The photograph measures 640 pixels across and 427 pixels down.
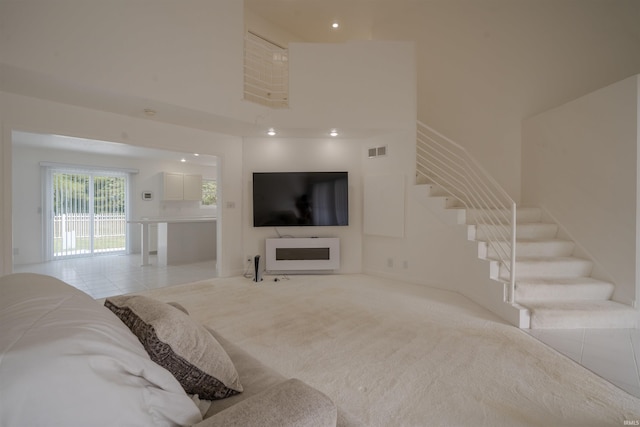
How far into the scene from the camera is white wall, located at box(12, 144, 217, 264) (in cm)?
629

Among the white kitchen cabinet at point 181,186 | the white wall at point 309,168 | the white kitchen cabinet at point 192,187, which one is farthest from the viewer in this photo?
the white kitchen cabinet at point 192,187

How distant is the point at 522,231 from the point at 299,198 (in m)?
3.41

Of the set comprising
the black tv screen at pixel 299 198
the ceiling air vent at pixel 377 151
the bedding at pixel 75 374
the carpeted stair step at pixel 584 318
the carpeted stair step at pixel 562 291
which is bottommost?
the carpeted stair step at pixel 584 318

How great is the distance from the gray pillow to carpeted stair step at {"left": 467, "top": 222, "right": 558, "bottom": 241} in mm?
3747

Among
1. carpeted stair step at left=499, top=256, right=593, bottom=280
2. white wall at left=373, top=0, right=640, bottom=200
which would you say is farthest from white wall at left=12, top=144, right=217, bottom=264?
carpeted stair step at left=499, top=256, right=593, bottom=280

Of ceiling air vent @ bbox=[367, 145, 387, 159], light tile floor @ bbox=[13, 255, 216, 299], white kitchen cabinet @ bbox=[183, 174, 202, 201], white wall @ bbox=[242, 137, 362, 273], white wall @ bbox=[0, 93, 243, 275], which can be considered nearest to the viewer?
white wall @ bbox=[0, 93, 243, 275]

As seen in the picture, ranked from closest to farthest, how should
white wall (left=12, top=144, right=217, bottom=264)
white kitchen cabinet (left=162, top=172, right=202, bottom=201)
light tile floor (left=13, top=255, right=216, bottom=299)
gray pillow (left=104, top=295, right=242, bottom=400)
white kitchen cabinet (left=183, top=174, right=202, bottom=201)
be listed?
gray pillow (left=104, top=295, right=242, bottom=400) → light tile floor (left=13, top=255, right=216, bottom=299) → white wall (left=12, top=144, right=217, bottom=264) → white kitchen cabinet (left=162, top=172, right=202, bottom=201) → white kitchen cabinet (left=183, top=174, right=202, bottom=201)

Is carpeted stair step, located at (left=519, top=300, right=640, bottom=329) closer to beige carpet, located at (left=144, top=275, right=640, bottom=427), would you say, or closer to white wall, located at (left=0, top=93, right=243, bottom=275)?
beige carpet, located at (left=144, top=275, right=640, bottom=427)

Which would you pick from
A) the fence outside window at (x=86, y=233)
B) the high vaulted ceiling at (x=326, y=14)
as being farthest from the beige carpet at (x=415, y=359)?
the high vaulted ceiling at (x=326, y=14)

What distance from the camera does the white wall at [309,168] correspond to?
5.26 m

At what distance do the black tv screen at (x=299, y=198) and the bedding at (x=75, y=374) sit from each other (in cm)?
425

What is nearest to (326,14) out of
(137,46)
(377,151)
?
(377,151)

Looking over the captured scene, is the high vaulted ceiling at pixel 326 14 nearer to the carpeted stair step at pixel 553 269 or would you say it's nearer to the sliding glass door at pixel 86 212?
the carpeted stair step at pixel 553 269

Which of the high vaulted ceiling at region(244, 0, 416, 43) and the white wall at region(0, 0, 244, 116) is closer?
the white wall at region(0, 0, 244, 116)
